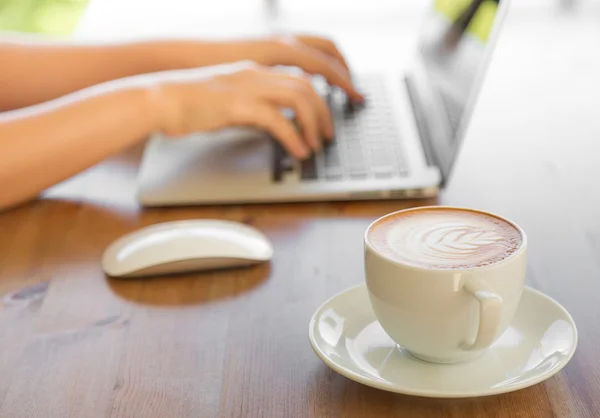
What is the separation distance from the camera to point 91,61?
113 centimetres

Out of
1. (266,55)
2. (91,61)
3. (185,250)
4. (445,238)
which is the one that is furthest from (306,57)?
(445,238)

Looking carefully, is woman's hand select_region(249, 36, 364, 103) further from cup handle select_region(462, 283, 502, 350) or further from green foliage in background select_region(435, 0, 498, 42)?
cup handle select_region(462, 283, 502, 350)

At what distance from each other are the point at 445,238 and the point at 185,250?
0.86ft

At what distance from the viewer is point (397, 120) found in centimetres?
101

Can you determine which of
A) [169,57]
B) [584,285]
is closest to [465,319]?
[584,285]

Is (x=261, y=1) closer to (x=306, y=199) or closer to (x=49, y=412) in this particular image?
(x=306, y=199)

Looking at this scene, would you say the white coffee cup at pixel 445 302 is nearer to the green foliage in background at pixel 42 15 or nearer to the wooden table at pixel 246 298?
the wooden table at pixel 246 298

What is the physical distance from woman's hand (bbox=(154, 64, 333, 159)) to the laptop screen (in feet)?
0.50

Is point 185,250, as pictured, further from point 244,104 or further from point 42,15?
point 42,15

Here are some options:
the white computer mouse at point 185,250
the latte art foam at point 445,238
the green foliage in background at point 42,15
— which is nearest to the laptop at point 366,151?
the white computer mouse at point 185,250

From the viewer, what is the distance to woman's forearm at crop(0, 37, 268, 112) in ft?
3.67

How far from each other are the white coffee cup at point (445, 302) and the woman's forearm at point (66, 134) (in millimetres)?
496

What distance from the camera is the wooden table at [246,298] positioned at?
51cm

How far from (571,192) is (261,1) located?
125cm
